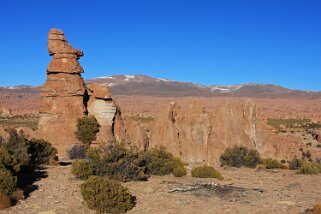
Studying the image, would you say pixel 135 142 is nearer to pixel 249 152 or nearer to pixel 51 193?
pixel 249 152

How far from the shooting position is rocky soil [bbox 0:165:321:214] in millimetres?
12641

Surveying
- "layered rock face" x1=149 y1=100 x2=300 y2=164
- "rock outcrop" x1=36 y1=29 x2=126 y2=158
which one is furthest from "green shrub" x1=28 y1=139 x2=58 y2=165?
"layered rock face" x1=149 y1=100 x2=300 y2=164

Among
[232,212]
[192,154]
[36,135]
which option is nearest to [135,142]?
[192,154]

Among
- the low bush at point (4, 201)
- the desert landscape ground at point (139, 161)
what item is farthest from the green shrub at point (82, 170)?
the low bush at point (4, 201)

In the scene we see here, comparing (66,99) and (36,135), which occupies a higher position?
(66,99)

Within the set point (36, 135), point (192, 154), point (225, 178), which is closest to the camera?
point (225, 178)

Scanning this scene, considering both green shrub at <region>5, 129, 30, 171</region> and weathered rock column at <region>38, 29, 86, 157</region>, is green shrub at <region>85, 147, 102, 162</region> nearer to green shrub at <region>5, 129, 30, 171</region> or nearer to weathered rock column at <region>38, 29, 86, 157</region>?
green shrub at <region>5, 129, 30, 171</region>

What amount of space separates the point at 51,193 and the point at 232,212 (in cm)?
594

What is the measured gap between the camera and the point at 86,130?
103ft

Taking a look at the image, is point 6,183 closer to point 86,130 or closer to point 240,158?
point 240,158

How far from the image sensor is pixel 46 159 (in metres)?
22.3

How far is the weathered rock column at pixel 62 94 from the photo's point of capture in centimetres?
3183

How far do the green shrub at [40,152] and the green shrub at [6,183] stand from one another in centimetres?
770

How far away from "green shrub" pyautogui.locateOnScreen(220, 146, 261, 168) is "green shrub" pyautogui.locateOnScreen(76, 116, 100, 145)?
31.3 feet
